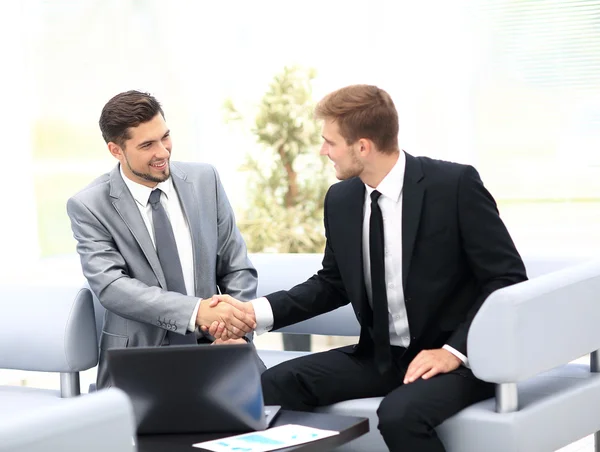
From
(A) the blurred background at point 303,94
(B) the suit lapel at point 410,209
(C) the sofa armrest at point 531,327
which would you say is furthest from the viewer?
(A) the blurred background at point 303,94

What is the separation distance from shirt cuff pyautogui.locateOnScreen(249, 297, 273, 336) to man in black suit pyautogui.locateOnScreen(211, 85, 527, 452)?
0.14 m

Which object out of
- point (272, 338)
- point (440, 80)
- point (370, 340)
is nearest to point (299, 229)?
point (440, 80)

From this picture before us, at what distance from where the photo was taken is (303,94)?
243 inches

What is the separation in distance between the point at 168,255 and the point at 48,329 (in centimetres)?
53

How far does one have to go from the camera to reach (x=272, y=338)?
3662mm

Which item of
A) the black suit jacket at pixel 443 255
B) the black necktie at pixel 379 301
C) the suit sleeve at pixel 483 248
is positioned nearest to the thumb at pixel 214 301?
the black suit jacket at pixel 443 255

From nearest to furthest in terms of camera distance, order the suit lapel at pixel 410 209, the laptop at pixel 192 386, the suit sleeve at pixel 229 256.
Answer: the laptop at pixel 192 386 → the suit lapel at pixel 410 209 → the suit sleeve at pixel 229 256

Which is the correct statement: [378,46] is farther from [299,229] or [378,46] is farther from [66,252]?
[66,252]

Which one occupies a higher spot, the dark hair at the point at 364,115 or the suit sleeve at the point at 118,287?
the dark hair at the point at 364,115

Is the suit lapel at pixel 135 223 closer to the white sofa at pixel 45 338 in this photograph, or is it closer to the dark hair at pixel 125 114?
the dark hair at pixel 125 114

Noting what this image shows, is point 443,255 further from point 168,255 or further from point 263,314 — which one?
point 168,255

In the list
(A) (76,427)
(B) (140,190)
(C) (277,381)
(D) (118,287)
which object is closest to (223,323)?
(C) (277,381)

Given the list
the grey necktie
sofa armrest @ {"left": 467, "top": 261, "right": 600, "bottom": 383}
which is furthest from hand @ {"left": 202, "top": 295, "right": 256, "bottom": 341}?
sofa armrest @ {"left": 467, "top": 261, "right": 600, "bottom": 383}

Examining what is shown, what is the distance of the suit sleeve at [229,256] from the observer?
3.42 meters
